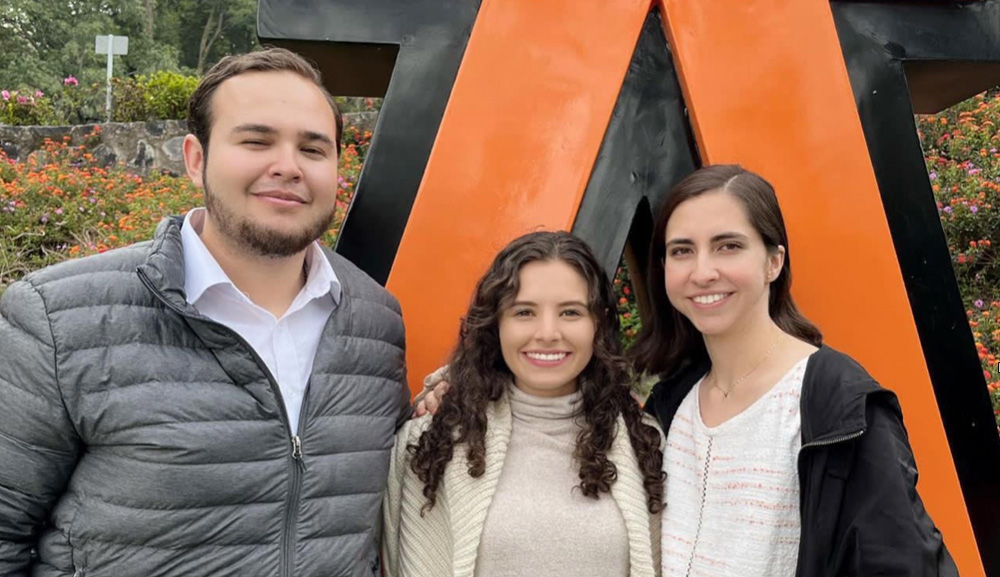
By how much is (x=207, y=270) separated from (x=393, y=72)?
1062mm

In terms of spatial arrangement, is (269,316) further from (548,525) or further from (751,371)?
(751,371)

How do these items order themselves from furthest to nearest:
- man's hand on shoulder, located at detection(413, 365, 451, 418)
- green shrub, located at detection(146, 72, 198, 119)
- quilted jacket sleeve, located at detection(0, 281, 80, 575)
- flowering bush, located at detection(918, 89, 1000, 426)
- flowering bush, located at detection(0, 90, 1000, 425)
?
green shrub, located at detection(146, 72, 198, 119)
flowering bush, located at detection(0, 90, 1000, 425)
flowering bush, located at detection(918, 89, 1000, 426)
man's hand on shoulder, located at detection(413, 365, 451, 418)
quilted jacket sleeve, located at detection(0, 281, 80, 575)

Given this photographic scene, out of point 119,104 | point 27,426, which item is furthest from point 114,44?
point 27,426

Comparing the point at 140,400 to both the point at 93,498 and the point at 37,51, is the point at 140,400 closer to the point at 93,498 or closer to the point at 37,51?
the point at 93,498

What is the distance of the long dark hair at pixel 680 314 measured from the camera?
1845 mm

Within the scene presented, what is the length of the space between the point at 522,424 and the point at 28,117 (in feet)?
29.6

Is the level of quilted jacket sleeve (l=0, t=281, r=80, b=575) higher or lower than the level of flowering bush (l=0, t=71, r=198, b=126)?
lower

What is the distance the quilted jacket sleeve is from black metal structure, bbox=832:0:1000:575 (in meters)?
2.26

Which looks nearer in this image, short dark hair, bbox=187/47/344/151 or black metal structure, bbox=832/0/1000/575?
short dark hair, bbox=187/47/344/151

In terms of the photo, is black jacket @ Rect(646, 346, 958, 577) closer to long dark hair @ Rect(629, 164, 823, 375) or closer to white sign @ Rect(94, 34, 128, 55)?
long dark hair @ Rect(629, 164, 823, 375)

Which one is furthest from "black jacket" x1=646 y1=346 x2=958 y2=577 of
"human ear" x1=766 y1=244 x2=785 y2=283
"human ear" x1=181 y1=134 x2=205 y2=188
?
"human ear" x1=181 y1=134 x2=205 y2=188

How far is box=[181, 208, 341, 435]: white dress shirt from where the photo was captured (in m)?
1.63

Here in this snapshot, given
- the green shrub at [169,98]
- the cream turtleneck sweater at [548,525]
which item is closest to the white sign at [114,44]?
the green shrub at [169,98]

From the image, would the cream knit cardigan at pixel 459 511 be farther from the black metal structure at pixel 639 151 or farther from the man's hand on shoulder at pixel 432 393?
the black metal structure at pixel 639 151
